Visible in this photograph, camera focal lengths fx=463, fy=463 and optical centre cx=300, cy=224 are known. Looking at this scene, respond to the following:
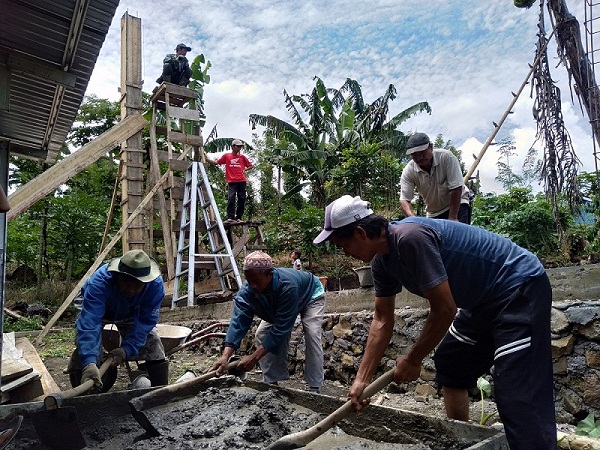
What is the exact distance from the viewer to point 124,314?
4062 millimetres

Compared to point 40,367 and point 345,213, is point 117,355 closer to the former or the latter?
point 40,367

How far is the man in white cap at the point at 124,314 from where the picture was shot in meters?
3.49

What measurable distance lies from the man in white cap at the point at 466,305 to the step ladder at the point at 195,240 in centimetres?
481

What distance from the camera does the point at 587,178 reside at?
6.47m

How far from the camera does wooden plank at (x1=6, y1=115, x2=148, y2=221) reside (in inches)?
167

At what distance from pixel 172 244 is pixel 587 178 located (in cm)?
676

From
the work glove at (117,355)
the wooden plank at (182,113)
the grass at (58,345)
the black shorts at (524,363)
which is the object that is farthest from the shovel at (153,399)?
the wooden plank at (182,113)

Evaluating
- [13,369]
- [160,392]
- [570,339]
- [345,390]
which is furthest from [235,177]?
[570,339]

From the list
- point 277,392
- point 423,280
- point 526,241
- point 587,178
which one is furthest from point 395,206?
point 423,280

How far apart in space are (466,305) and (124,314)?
2.98m

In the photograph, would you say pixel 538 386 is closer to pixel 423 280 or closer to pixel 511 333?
pixel 511 333

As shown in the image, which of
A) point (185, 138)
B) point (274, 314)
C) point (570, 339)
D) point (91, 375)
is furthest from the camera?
point (185, 138)

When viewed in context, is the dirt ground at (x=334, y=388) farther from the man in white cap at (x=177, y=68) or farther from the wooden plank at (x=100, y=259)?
the man in white cap at (x=177, y=68)

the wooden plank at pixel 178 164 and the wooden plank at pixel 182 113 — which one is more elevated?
the wooden plank at pixel 182 113
